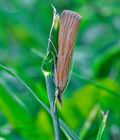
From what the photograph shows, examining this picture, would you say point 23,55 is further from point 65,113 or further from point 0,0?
point 65,113

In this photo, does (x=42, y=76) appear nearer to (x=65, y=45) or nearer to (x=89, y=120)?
(x=89, y=120)

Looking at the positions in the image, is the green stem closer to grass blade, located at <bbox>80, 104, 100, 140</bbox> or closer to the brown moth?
the brown moth

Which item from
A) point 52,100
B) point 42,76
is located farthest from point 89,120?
point 52,100

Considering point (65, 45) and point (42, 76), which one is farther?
point (42, 76)

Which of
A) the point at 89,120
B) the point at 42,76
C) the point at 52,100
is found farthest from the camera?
the point at 42,76

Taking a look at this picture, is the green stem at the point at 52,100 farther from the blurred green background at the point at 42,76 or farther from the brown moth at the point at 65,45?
the blurred green background at the point at 42,76

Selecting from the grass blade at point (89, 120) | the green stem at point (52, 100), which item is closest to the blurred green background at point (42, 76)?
the grass blade at point (89, 120)

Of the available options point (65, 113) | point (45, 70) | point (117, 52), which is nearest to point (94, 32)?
point (117, 52)

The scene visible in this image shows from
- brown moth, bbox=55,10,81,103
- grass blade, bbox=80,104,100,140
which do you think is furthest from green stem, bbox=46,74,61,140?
grass blade, bbox=80,104,100,140
